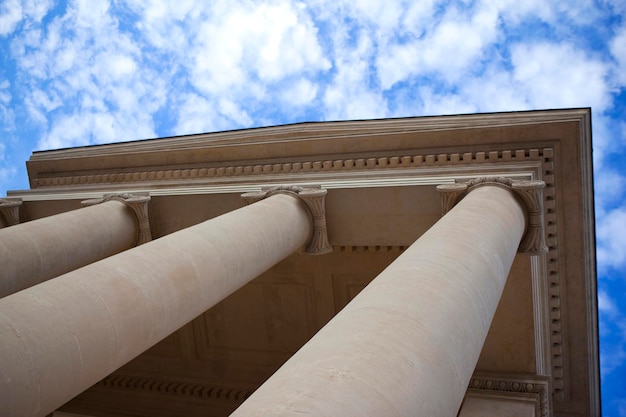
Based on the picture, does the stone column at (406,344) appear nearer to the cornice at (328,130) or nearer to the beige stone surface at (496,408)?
the beige stone surface at (496,408)

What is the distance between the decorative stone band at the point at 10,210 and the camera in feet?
84.3

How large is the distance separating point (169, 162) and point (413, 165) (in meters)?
12.5

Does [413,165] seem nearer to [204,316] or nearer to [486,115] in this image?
[486,115]

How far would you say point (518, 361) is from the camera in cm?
2141

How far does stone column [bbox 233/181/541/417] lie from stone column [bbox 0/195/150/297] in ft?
37.9

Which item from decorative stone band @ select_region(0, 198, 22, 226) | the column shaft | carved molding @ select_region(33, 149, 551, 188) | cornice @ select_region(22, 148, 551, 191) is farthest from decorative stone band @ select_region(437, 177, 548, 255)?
decorative stone band @ select_region(0, 198, 22, 226)

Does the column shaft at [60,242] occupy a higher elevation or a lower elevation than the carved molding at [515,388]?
higher

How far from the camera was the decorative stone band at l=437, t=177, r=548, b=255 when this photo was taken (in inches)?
726

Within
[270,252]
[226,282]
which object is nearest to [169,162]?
[270,252]

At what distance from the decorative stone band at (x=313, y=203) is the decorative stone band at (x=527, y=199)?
4.42 metres

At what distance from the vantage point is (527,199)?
733 inches

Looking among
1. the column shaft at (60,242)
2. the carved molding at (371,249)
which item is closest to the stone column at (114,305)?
the column shaft at (60,242)

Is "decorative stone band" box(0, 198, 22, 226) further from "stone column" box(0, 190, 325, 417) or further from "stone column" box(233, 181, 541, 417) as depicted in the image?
"stone column" box(233, 181, 541, 417)

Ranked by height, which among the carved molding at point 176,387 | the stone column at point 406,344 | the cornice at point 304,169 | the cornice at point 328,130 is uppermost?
the cornice at point 328,130
